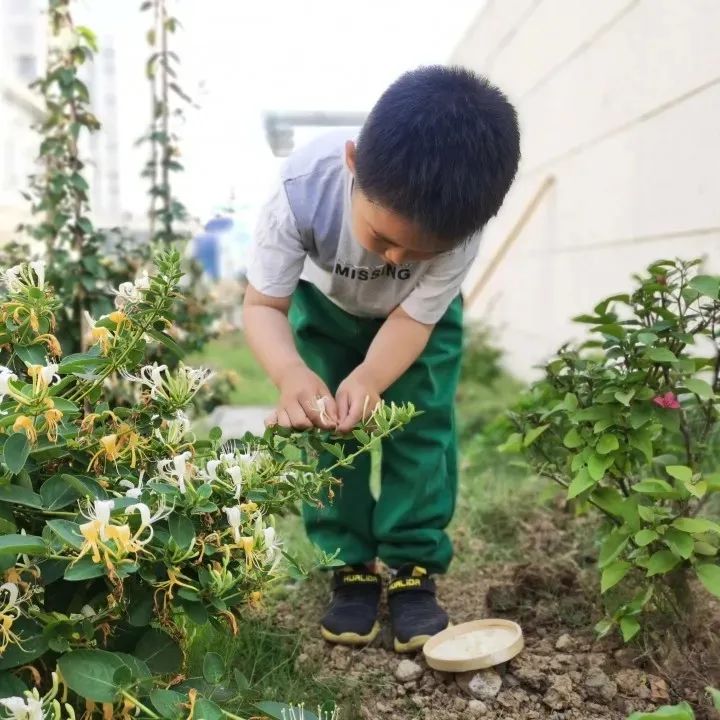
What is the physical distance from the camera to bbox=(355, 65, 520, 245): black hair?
1.27 metres

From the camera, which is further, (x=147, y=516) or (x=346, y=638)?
(x=346, y=638)

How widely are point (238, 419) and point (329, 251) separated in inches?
109

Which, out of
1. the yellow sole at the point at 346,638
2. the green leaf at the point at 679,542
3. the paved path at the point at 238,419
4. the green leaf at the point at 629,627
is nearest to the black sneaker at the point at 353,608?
the yellow sole at the point at 346,638

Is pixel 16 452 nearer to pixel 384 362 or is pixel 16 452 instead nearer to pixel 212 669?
pixel 212 669

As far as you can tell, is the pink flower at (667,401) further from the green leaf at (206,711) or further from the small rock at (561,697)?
the green leaf at (206,711)

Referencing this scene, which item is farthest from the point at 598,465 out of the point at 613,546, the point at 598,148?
the point at 598,148

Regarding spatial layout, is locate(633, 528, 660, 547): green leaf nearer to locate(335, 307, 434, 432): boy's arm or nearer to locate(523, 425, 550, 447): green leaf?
locate(523, 425, 550, 447): green leaf

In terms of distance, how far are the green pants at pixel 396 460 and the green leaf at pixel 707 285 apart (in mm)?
598

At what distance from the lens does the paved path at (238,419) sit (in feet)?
13.4

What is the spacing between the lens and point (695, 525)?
1327mm

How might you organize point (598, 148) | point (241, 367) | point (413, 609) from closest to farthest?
point (413, 609) → point (598, 148) → point (241, 367)

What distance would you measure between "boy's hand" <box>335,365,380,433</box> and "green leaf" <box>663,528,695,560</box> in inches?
19.4

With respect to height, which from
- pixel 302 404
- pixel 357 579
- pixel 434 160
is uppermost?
pixel 434 160

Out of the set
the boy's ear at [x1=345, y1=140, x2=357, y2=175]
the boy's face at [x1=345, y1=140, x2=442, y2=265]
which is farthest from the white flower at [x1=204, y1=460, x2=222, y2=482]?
the boy's ear at [x1=345, y1=140, x2=357, y2=175]
